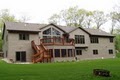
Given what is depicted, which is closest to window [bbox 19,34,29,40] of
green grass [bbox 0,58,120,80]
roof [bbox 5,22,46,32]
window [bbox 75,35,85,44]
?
roof [bbox 5,22,46,32]

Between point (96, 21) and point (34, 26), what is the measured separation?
36.5 meters

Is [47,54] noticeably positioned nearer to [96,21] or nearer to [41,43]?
[41,43]

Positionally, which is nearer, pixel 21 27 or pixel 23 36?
pixel 23 36

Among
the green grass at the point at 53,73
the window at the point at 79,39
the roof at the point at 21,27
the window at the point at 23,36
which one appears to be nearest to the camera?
the green grass at the point at 53,73

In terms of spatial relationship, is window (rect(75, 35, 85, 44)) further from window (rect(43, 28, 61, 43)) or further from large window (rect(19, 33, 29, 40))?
large window (rect(19, 33, 29, 40))

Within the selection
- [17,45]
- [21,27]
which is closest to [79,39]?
[21,27]

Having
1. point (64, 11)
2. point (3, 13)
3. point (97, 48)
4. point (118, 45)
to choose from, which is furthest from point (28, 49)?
point (118, 45)

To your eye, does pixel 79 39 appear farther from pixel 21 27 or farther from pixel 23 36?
pixel 21 27

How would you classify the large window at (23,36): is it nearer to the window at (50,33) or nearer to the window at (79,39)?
the window at (50,33)

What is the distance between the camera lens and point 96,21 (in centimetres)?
7356

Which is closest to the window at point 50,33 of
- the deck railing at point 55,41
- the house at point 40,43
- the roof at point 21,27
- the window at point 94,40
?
the house at point 40,43

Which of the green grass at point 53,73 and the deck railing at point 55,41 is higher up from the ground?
the deck railing at point 55,41

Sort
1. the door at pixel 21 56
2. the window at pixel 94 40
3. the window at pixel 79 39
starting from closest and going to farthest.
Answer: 1. the door at pixel 21 56
2. the window at pixel 79 39
3. the window at pixel 94 40

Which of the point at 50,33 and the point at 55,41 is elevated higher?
the point at 50,33
